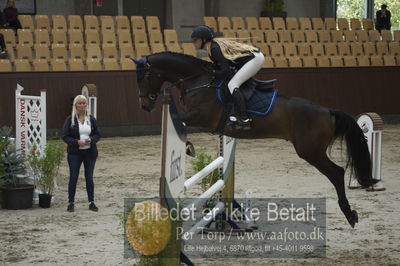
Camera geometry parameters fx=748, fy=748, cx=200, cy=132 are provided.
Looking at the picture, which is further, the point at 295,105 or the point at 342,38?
the point at 342,38

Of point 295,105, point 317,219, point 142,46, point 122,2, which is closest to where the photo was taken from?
point 295,105

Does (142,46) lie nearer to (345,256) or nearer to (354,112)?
(354,112)

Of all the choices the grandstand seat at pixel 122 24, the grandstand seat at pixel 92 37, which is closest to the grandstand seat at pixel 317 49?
the grandstand seat at pixel 122 24

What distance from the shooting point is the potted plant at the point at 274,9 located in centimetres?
2314

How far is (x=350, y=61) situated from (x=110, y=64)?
674cm

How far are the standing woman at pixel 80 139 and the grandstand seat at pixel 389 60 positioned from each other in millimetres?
12976

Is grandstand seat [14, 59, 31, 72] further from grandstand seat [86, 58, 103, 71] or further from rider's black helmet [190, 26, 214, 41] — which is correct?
rider's black helmet [190, 26, 214, 41]

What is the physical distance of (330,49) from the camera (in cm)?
2027

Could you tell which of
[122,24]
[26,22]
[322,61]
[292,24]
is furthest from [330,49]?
[26,22]

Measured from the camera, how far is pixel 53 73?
16.0 metres

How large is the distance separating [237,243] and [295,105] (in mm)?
1590

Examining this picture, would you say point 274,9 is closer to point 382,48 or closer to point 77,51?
point 382,48

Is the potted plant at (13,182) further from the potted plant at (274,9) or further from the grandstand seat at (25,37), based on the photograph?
the potted plant at (274,9)

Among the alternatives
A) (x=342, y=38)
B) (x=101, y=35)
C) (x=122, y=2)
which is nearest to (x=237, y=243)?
(x=101, y=35)
